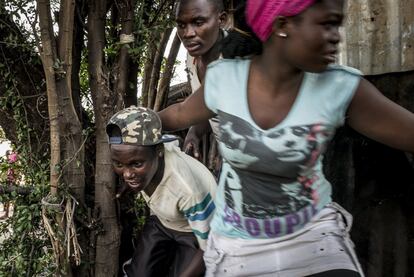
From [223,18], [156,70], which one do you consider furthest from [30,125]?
[223,18]

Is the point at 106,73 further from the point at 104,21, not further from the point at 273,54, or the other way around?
the point at 273,54

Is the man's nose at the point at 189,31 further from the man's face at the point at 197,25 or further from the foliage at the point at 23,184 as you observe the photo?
the foliage at the point at 23,184

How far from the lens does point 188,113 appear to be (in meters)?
2.03

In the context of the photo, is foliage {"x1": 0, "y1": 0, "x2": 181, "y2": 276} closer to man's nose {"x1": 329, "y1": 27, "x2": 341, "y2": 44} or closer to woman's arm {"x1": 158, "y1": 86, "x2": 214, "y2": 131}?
woman's arm {"x1": 158, "y1": 86, "x2": 214, "y2": 131}

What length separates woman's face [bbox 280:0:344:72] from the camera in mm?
1483

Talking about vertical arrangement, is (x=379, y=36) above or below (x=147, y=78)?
above

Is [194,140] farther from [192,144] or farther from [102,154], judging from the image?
[102,154]

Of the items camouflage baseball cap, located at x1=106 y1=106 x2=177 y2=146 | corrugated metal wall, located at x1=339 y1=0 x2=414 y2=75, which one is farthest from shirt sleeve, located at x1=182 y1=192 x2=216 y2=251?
corrugated metal wall, located at x1=339 y1=0 x2=414 y2=75

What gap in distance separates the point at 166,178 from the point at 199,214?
9.8 inches

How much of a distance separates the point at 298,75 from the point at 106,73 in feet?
6.17

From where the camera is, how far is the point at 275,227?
5.64 feet

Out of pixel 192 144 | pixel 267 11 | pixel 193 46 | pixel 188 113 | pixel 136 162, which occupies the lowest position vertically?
pixel 192 144

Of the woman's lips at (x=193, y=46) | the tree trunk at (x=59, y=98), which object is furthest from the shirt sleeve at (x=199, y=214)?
the woman's lips at (x=193, y=46)

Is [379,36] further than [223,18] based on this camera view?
No
